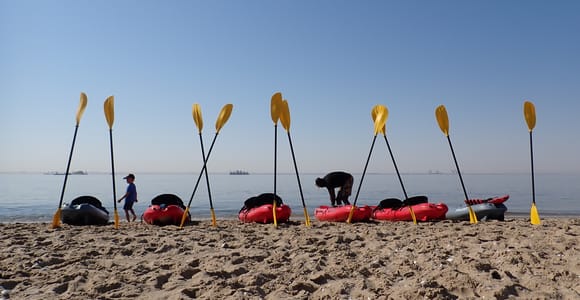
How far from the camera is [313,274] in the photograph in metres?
4.02

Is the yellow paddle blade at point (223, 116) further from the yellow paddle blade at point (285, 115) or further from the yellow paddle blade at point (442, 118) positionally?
the yellow paddle blade at point (442, 118)

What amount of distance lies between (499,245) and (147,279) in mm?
4476

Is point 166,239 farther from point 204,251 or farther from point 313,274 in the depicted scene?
point 313,274

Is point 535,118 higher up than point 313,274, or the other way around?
point 535,118

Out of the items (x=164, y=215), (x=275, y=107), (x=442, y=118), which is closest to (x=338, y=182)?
(x=442, y=118)

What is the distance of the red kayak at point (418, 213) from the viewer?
8.76m

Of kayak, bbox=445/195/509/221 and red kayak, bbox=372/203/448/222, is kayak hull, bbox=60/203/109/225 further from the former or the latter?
kayak, bbox=445/195/509/221

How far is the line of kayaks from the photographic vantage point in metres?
8.45

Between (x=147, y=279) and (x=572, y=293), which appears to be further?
(x=147, y=279)

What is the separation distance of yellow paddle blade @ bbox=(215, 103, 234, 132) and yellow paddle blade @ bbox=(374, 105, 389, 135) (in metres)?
3.28

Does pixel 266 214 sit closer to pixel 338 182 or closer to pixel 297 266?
pixel 338 182

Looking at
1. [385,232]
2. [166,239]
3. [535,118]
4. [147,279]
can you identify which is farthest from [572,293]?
[535,118]

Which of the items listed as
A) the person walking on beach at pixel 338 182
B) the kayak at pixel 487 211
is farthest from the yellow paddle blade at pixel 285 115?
the kayak at pixel 487 211

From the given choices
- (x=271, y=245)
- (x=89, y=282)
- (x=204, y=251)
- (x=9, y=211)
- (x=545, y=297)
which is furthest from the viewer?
(x=9, y=211)
